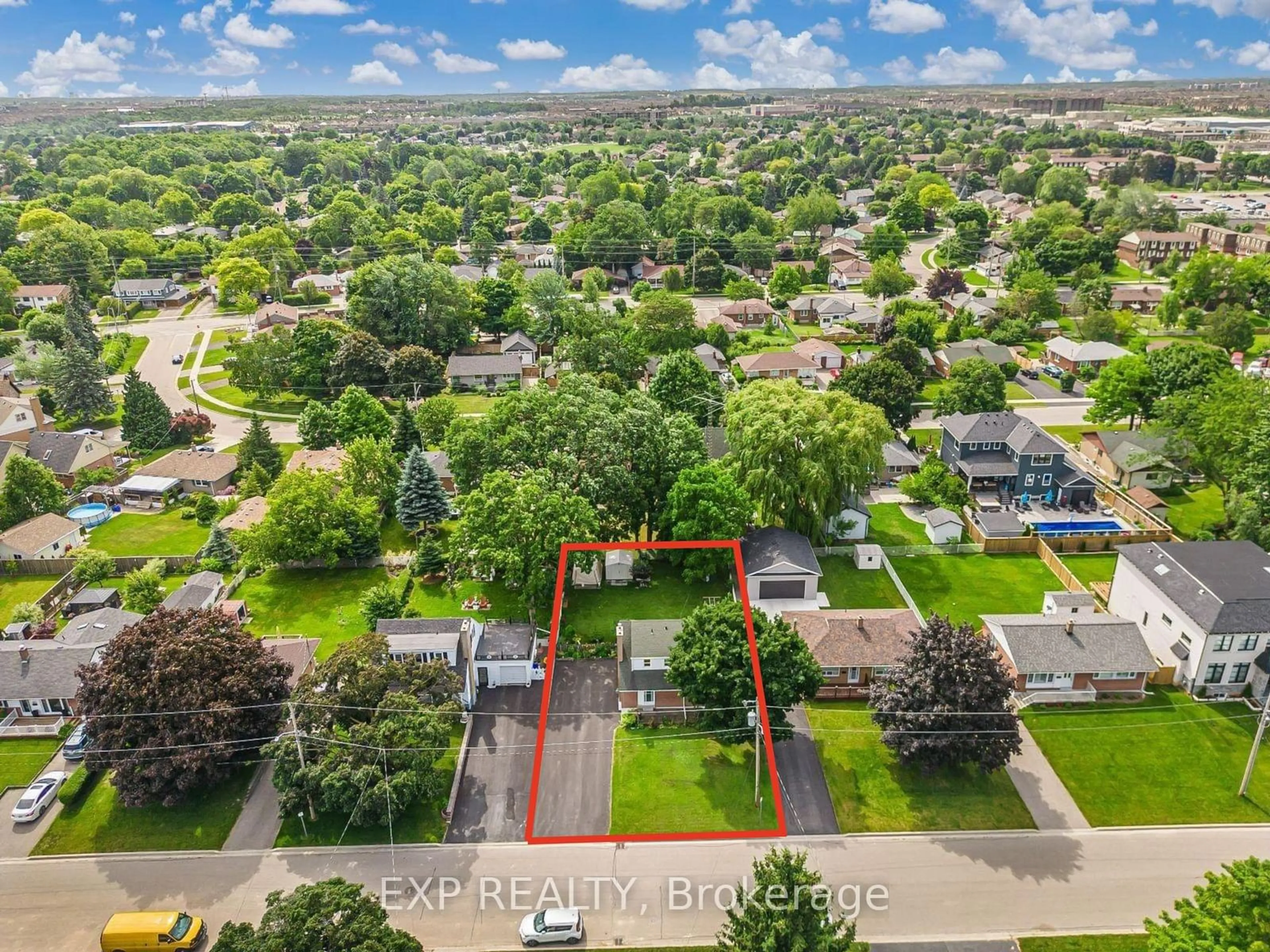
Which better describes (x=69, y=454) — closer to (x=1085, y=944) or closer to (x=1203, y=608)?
(x=1085, y=944)

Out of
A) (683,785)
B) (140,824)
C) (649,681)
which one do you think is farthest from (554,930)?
(140,824)

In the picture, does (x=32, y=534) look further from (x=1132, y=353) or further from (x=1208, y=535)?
(x=1132, y=353)

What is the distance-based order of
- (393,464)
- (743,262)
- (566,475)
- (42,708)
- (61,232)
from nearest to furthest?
(42,708) < (566,475) < (393,464) < (61,232) < (743,262)

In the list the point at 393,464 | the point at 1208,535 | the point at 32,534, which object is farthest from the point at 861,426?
the point at 32,534

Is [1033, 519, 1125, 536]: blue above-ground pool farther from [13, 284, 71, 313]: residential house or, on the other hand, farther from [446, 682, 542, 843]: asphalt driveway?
[13, 284, 71, 313]: residential house

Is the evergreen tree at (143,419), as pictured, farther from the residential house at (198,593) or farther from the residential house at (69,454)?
the residential house at (198,593)
